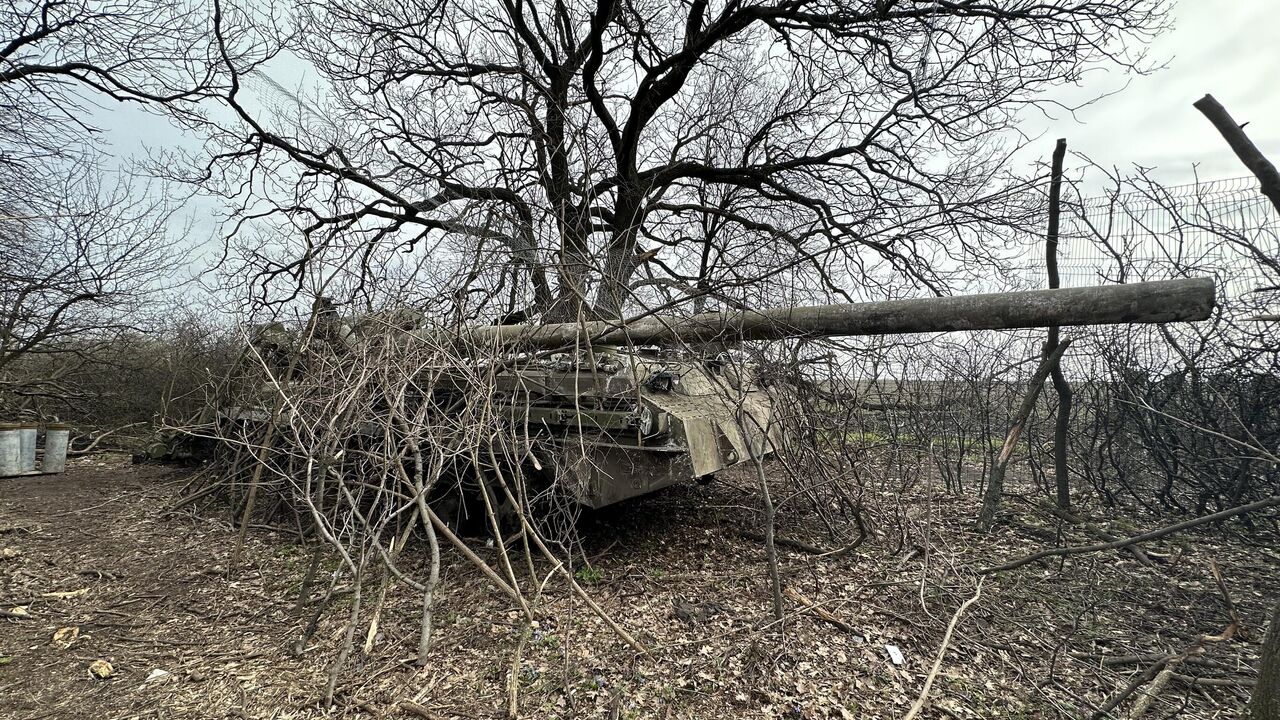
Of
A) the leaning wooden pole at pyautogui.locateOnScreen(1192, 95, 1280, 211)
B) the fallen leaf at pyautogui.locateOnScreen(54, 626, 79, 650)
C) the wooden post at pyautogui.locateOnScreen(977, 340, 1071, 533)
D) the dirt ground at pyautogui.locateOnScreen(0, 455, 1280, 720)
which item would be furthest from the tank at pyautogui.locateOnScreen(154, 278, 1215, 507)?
the fallen leaf at pyautogui.locateOnScreen(54, 626, 79, 650)

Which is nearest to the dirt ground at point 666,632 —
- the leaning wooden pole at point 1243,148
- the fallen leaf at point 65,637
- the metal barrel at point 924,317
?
the fallen leaf at point 65,637

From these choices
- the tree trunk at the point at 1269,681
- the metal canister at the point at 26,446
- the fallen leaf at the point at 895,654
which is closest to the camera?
the tree trunk at the point at 1269,681

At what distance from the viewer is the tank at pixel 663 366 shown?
334 centimetres

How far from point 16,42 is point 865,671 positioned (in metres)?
11.4

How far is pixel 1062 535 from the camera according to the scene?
4945 millimetres

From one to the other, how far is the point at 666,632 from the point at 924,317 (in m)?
2.56

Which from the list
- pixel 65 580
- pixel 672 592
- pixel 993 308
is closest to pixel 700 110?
pixel 993 308

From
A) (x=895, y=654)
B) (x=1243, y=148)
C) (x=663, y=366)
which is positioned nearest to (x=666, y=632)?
(x=895, y=654)

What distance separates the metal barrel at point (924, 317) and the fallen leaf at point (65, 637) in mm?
2897

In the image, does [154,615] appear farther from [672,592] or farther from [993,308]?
[993,308]

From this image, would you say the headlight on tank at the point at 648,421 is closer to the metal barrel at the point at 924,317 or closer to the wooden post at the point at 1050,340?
the metal barrel at the point at 924,317

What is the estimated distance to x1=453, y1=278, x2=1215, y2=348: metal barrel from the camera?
10.1ft

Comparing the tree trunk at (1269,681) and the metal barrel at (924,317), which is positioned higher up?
the metal barrel at (924,317)

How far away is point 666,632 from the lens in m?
3.49
